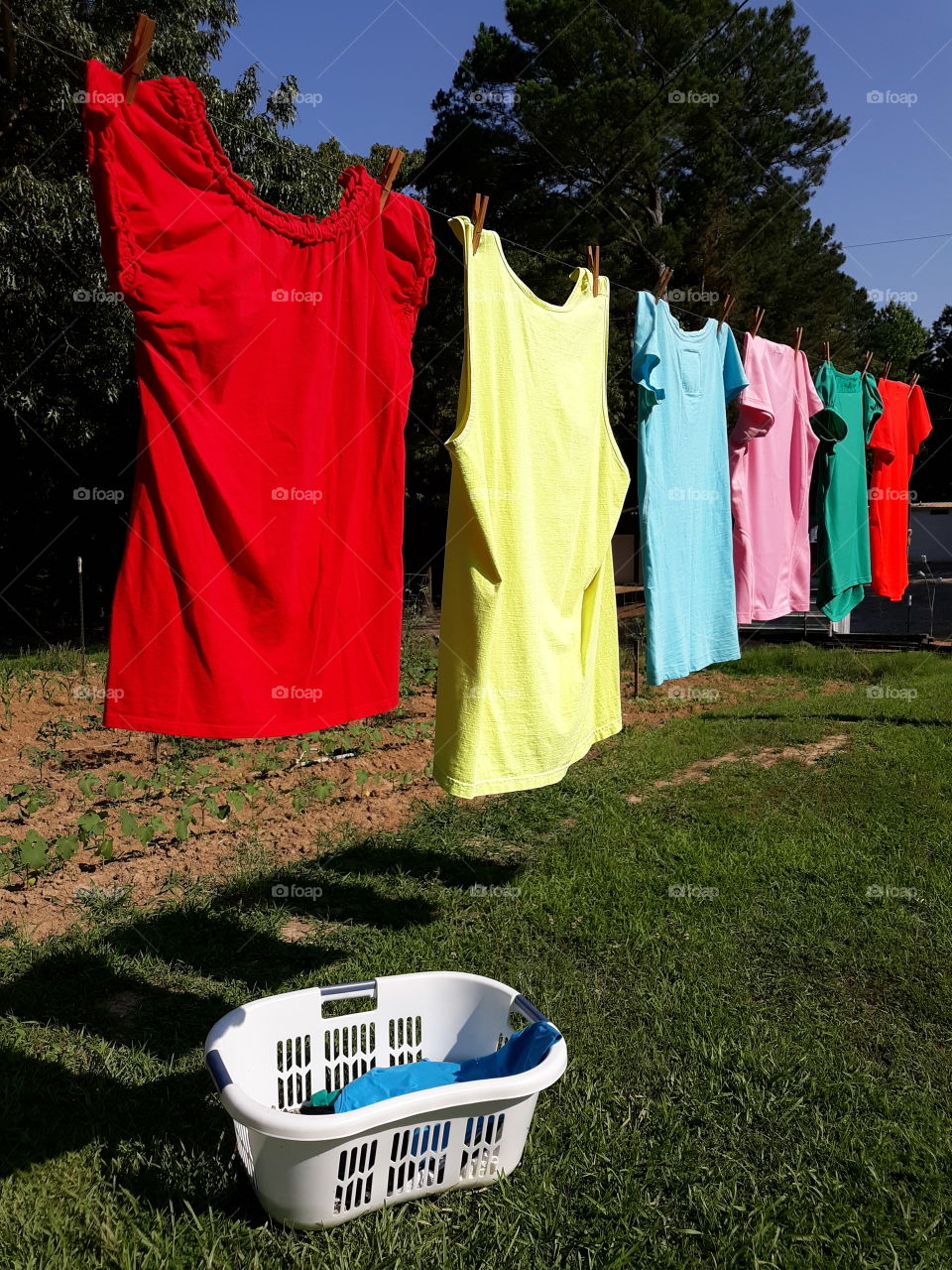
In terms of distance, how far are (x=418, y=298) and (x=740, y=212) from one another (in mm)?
A: 16857

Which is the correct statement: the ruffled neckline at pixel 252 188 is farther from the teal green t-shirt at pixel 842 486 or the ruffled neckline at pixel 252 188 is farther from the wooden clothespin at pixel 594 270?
the teal green t-shirt at pixel 842 486

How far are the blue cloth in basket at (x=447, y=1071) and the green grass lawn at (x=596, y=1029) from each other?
22 centimetres

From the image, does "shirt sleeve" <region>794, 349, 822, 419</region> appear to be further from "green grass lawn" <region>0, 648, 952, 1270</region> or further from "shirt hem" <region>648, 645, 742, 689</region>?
"green grass lawn" <region>0, 648, 952, 1270</region>

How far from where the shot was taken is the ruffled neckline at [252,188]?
2.13 m

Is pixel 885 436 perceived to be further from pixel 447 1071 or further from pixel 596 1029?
pixel 447 1071

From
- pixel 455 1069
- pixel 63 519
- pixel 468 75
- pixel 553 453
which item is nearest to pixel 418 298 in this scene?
pixel 553 453

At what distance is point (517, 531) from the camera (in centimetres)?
271

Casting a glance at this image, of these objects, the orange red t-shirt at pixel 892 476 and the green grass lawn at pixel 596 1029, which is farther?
the orange red t-shirt at pixel 892 476

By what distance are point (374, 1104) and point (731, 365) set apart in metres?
2.90

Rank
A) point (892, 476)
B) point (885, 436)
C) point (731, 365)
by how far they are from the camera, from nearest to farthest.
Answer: point (731, 365), point (885, 436), point (892, 476)

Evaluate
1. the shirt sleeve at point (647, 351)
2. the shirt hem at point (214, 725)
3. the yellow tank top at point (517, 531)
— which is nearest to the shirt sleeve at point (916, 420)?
the shirt sleeve at point (647, 351)

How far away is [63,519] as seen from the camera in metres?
15.0

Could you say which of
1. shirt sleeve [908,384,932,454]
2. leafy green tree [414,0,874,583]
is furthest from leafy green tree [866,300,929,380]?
shirt sleeve [908,384,932,454]

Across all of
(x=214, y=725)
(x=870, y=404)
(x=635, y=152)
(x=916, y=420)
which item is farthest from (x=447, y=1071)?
(x=635, y=152)
